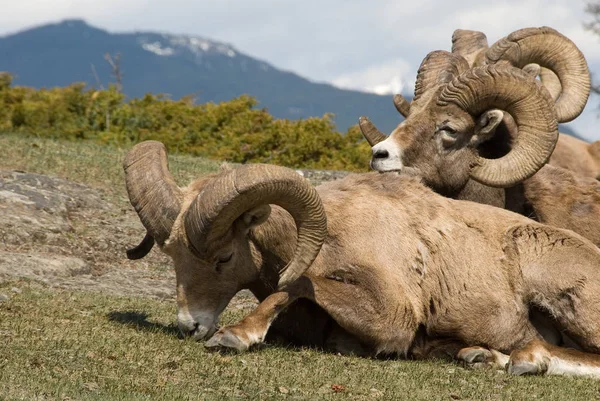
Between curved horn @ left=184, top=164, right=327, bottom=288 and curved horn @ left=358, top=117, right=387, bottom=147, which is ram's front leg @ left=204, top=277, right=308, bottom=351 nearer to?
curved horn @ left=184, top=164, right=327, bottom=288

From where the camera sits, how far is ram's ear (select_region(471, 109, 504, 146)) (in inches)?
475

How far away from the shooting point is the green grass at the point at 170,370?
715 cm

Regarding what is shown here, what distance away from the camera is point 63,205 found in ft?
48.9

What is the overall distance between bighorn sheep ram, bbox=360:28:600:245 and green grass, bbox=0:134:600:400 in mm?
3355

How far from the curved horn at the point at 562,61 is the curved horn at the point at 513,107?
3.33 metres

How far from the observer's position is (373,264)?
362 inches

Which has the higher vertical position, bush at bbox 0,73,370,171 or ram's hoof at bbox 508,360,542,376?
ram's hoof at bbox 508,360,542,376

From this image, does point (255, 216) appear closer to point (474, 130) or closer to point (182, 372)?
point (182, 372)

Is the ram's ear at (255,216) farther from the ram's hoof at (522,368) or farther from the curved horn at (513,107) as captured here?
the curved horn at (513,107)

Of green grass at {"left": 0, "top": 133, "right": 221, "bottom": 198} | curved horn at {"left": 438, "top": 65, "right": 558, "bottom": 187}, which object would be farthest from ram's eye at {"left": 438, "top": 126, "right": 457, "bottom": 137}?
green grass at {"left": 0, "top": 133, "right": 221, "bottom": 198}

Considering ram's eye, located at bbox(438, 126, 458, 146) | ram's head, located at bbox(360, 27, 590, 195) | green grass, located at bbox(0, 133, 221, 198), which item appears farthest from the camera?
green grass, located at bbox(0, 133, 221, 198)

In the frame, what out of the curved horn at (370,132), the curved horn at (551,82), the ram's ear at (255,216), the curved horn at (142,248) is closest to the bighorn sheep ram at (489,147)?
the curved horn at (370,132)

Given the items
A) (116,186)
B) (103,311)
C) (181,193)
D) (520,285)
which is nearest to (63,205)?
(116,186)

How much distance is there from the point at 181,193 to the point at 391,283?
6.32ft
